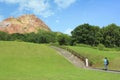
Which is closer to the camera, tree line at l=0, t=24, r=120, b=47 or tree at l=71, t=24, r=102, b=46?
tree line at l=0, t=24, r=120, b=47

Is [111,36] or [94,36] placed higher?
[94,36]

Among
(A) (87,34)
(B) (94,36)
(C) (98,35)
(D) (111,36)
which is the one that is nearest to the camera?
Result: (C) (98,35)

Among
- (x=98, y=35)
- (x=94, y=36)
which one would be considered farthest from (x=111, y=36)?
(x=94, y=36)

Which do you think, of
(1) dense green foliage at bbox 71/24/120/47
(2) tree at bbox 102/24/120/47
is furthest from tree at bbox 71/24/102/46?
(2) tree at bbox 102/24/120/47

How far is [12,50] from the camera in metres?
54.1

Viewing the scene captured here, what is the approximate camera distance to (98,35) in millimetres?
110375

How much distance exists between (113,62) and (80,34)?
218ft

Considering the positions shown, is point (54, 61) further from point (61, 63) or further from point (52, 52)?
point (52, 52)

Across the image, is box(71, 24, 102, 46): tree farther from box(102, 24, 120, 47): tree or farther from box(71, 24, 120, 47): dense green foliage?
box(102, 24, 120, 47): tree

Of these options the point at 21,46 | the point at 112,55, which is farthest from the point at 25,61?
the point at 112,55

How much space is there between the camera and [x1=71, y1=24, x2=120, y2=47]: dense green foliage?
109312 mm

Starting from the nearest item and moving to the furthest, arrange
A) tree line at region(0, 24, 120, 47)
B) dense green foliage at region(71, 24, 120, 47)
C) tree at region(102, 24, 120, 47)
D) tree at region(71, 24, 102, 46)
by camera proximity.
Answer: tree at region(102, 24, 120, 47) → tree line at region(0, 24, 120, 47) → dense green foliage at region(71, 24, 120, 47) → tree at region(71, 24, 102, 46)

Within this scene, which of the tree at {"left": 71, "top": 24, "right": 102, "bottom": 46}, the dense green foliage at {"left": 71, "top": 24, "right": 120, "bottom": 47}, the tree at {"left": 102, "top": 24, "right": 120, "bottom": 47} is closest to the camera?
the tree at {"left": 102, "top": 24, "right": 120, "bottom": 47}

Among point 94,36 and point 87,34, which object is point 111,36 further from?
point 87,34
